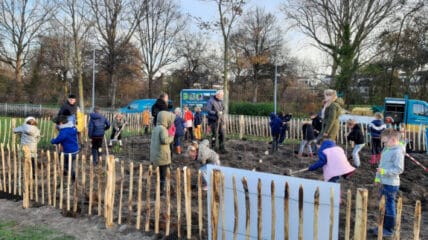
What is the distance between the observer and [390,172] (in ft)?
17.0

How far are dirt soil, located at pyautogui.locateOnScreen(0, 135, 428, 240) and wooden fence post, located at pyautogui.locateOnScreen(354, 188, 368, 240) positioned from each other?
141cm

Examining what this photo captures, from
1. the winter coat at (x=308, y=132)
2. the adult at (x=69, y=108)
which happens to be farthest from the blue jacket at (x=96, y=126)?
the winter coat at (x=308, y=132)

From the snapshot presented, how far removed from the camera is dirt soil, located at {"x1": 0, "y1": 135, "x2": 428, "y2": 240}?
212 inches

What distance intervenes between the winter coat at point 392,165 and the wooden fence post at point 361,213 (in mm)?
1708

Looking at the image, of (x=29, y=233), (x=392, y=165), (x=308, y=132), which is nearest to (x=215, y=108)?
(x=308, y=132)

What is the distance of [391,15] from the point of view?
28.5 metres

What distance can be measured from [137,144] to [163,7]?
106 feet

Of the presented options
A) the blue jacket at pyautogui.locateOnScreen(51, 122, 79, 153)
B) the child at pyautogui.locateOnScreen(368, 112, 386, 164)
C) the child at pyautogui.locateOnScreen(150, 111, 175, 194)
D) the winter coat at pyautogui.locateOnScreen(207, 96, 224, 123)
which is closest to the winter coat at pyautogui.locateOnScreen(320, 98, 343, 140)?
the child at pyautogui.locateOnScreen(150, 111, 175, 194)

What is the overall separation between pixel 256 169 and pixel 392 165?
4.91m

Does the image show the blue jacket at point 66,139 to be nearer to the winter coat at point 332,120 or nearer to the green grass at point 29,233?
the green grass at point 29,233

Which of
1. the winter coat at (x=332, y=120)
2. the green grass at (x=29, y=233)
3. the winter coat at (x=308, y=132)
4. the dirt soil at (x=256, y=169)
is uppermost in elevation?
the winter coat at (x=332, y=120)

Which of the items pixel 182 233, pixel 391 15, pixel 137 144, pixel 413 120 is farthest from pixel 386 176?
pixel 391 15

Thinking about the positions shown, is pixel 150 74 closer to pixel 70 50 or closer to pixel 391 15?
pixel 70 50

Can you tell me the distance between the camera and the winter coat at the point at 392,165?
Result: 5.14 metres
